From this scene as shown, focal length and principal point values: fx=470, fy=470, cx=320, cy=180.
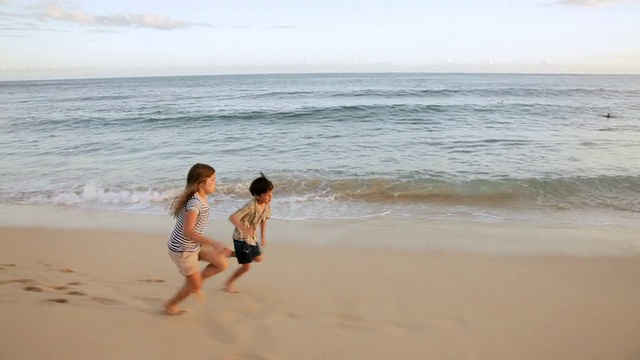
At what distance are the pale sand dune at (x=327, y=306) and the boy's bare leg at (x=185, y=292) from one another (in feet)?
0.27

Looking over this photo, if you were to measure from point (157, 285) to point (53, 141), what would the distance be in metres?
13.5

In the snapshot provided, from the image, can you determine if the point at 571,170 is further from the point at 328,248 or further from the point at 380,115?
the point at 380,115

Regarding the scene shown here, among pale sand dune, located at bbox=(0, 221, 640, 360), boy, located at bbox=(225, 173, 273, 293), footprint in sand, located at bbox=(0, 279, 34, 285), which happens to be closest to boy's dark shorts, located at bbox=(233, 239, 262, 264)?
boy, located at bbox=(225, 173, 273, 293)

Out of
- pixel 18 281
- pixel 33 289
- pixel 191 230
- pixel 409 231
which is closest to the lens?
pixel 191 230

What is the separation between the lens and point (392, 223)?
253 inches

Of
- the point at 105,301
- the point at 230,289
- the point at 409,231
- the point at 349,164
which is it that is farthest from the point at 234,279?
the point at 349,164

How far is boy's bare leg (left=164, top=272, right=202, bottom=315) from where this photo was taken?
368 centimetres

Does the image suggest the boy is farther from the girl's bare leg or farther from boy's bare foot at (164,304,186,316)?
boy's bare foot at (164,304,186,316)

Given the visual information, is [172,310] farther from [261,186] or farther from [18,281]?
[18,281]

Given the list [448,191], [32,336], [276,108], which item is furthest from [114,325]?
[276,108]

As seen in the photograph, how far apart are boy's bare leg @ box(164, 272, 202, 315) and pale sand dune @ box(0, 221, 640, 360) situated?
8cm

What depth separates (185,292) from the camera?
3711 mm

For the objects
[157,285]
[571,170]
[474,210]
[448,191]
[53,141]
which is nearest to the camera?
[157,285]

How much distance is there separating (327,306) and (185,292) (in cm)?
115
